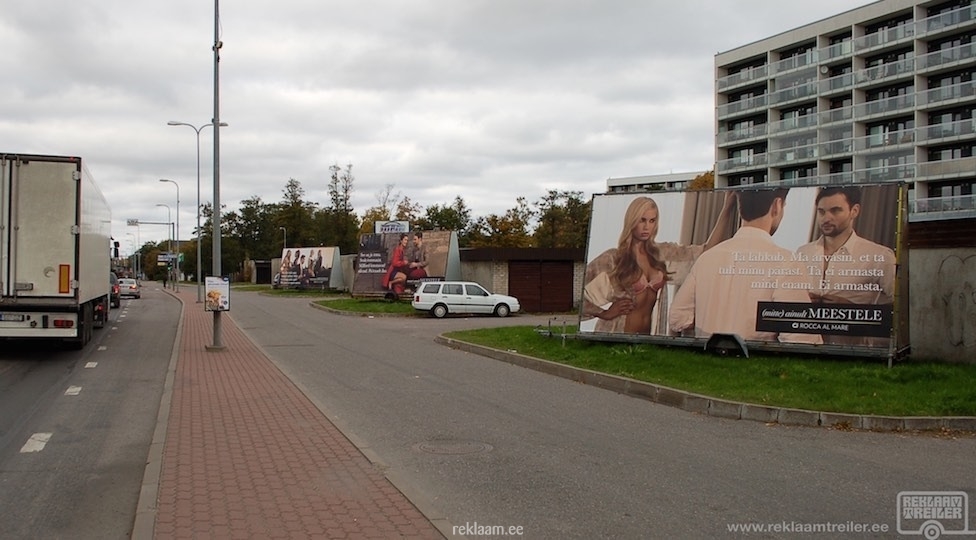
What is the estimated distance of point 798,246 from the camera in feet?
44.0

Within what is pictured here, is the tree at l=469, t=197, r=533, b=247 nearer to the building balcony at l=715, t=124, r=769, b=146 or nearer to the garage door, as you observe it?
the building balcony at l=715, t=124, r=769, b=146

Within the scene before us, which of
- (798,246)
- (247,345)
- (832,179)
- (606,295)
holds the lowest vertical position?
(247,345)

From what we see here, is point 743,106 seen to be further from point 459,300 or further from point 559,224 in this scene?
point 459,300

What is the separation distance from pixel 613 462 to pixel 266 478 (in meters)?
3.14

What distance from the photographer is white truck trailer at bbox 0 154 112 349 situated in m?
14.2

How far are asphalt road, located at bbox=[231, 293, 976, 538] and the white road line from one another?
9.89 feet

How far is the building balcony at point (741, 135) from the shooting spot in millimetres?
67688

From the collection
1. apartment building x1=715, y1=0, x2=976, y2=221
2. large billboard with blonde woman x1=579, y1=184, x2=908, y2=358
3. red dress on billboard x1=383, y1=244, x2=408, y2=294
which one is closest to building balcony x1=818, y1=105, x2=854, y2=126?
apartment building x1=715, y1=0, x2=976, y2=221

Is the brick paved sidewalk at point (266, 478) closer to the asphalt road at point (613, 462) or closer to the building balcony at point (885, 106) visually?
the asphalt road at point (613, 462)

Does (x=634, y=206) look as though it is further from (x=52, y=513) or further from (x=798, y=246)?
(x=52, y=513)

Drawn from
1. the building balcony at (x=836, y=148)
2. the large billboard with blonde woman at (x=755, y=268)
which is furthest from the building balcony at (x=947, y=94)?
the large billboard with blonde woman at (x=755, y=268)

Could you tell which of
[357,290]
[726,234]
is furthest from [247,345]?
[357,290]

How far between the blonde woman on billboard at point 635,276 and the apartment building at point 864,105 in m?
39.5

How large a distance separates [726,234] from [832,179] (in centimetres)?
5199
